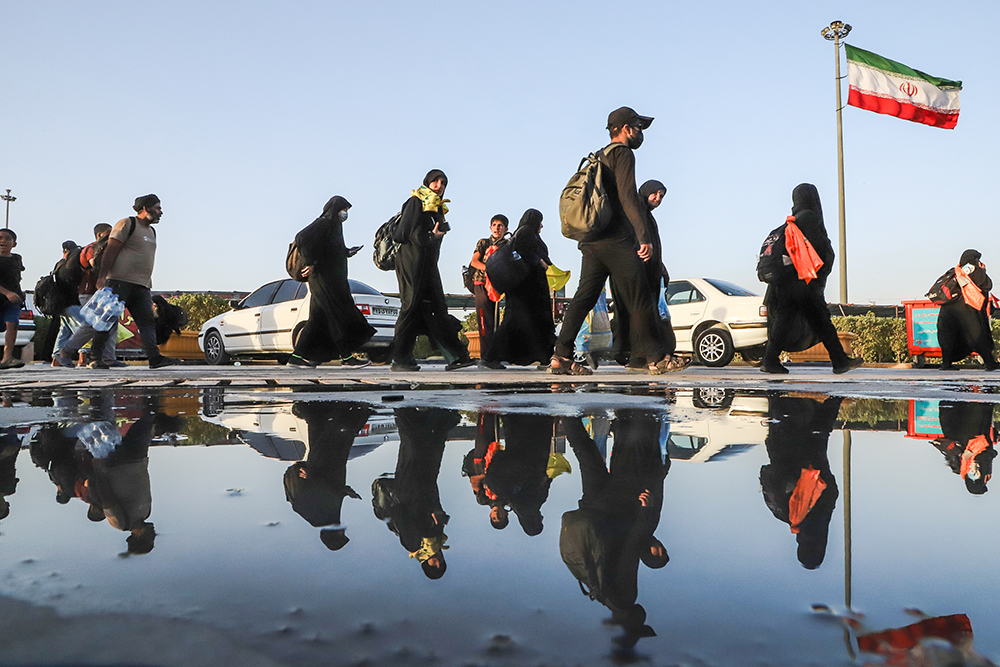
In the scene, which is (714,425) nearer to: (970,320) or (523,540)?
(523,540)

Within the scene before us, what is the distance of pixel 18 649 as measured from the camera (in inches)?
35.4

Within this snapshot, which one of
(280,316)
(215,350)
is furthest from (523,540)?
(215,350)

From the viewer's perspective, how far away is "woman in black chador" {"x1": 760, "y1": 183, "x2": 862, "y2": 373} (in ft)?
26.7

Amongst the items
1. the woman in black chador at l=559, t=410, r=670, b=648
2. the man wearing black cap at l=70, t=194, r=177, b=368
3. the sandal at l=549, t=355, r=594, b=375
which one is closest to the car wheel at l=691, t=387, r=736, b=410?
the woman in black chador at l=559, t=410, r=670, b=648

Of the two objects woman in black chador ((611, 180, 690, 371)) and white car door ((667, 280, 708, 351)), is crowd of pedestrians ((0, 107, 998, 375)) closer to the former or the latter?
woman in black chador ((611, 180, 690, 371))

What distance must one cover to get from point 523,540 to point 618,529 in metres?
0.19

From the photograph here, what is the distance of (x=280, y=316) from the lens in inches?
539

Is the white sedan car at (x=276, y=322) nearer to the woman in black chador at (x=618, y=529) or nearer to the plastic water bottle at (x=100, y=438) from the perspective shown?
the plastic water bottle at (x=100, y=438)

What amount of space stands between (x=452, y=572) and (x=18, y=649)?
572mm

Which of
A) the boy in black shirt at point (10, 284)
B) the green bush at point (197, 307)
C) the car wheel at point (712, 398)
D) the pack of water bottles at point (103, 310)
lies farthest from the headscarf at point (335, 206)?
the green bush at point (197, 307)

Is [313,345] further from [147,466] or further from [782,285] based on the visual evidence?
[147,466]

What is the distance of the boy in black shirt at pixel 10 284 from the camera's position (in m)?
9.91

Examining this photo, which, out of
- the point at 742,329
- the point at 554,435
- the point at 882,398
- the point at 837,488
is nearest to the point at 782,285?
the point at 882,398

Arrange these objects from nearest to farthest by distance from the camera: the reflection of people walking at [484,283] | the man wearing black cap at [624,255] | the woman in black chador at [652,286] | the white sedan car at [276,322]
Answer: the man wearing black cap at [624,255]
the woman in black chador at [652,286]
the reflection of people walking at [484,283]
the white sedan car at [276,322]
